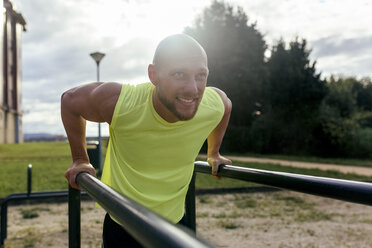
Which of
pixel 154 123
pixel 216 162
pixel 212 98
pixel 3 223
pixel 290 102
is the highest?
pixel 290 102

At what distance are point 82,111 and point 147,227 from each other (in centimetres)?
115

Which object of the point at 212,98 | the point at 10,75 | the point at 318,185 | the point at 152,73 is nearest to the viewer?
the point at 318,185

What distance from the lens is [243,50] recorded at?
920 inches

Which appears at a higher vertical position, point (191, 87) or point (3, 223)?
point (191, 87)

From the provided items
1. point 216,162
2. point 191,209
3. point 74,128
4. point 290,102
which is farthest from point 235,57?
point 74,128

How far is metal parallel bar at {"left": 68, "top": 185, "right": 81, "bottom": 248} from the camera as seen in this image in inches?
67.0

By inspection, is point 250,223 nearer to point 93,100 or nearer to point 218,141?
point 218,141

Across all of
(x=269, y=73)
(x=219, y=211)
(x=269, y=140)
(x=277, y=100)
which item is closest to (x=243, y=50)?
(x=269, y=73)

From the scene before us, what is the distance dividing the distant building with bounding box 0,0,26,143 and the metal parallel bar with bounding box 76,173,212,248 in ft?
103

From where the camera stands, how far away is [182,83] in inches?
57.1

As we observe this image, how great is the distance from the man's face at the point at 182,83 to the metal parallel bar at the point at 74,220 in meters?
0.68

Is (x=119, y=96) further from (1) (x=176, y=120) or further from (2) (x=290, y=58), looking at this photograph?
Result: (2) (x=290, y=58)

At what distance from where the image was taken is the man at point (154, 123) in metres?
1.47

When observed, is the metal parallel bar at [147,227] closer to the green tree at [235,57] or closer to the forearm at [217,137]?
the forearm at [217,137]
